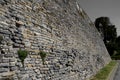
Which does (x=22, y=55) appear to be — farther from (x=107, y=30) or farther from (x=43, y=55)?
(x=107, y=30)

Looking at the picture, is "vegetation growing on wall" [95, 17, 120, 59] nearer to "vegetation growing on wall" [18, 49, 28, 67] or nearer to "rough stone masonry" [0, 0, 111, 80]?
"rough stone masonry" [0, 0, 111, 80]

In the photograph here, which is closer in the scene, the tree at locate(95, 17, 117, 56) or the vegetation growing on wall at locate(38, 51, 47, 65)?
the vegetation growing on wall at locate(38, 51, 47, 65)

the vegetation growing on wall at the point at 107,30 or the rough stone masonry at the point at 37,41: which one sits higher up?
the vegetation growing on wall at the point at 107,30

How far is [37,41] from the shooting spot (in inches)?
283

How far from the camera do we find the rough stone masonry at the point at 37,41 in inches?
219

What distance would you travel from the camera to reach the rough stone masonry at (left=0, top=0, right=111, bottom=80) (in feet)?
18.3

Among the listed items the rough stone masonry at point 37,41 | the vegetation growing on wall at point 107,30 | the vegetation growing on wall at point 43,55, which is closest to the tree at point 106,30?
the vegetation growing on wall at point 107,30

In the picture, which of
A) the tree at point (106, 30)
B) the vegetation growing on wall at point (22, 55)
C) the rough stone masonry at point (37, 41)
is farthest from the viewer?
the tree at point (106, 30)

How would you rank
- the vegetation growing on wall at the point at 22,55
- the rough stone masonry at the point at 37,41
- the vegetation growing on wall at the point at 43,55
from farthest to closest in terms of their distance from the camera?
the vegetation growing on wall at the point at 43,55, the vegetation growing on wall at the point at 22,55, the rough stone masonry at the point at 37,41

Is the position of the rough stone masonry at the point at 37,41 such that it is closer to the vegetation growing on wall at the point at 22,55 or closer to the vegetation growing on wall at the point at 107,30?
the vegetation growing on wall at the point at 22,55

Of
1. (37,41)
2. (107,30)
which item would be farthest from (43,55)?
(107,30)

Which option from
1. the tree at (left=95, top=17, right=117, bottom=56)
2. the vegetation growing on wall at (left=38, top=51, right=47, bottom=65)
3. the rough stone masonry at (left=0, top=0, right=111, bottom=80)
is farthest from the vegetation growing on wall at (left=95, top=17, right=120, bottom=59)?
the vegetation growing on wall at (left=38, top=51, right=47, bottom=65)

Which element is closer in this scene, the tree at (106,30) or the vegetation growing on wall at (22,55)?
the vegetation growing on wall at (22,55)

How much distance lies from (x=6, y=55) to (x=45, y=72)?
2191mm
